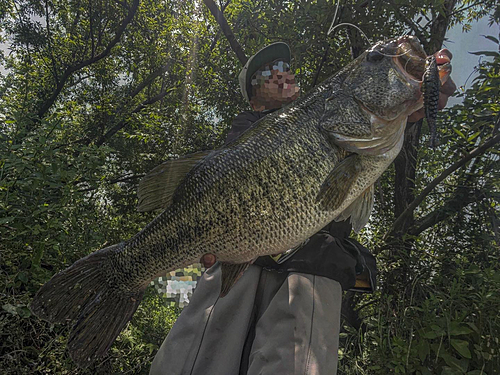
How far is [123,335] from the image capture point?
11.6 ft

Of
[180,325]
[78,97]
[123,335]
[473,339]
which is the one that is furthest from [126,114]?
[473,339]

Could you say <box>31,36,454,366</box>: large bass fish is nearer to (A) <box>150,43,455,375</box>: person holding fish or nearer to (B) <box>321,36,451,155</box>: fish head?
(B) <box>321,36,451,155</box>: fish head

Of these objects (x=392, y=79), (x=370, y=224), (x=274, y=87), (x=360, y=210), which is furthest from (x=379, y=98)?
(x=370, y=224)

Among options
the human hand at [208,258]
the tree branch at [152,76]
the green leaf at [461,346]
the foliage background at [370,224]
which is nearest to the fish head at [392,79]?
the human hand at [208,258]

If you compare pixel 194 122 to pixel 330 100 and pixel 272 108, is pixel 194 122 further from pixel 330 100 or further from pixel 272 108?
pixel 330 100

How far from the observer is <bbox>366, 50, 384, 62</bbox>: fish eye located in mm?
1652

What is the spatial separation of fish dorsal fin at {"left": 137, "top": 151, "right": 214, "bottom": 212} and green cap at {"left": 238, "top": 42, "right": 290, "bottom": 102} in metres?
0.93

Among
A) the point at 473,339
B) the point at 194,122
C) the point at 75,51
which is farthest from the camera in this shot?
the point at 75,51

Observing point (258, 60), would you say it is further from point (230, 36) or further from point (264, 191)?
point (230, 36)

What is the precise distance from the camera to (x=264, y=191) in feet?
5.47

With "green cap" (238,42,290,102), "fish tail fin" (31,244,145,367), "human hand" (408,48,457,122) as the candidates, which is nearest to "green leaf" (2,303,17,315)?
"fish tail fin" (31,244,145,367)

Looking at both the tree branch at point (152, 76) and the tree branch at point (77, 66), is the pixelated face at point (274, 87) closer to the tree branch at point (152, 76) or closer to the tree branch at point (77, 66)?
the tree branch at point (77, 66)

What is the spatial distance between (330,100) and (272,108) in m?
0.69

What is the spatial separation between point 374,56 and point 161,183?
3.90ft
